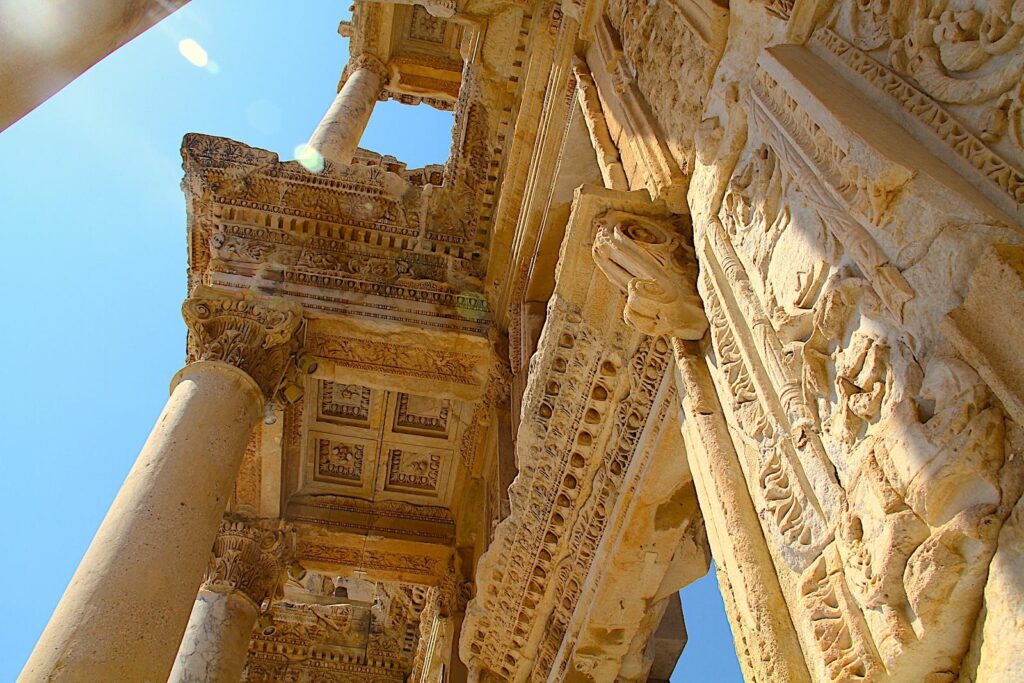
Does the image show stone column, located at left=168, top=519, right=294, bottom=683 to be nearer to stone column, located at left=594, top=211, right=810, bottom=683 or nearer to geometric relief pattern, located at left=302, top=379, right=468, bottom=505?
geometric relief pattern, located at left=302, top=379, right=468, bottom=505

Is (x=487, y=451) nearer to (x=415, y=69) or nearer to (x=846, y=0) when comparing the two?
(x=846, y=0)

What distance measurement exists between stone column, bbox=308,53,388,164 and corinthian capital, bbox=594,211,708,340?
280 inches

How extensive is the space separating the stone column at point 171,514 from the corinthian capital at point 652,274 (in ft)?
9.66

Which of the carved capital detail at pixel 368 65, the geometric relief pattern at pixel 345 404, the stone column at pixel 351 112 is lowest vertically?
the geometric relief pattern at pixel 345 404

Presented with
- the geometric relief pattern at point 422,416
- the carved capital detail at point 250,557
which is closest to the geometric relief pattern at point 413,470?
the geometric relief pattern at point 422,416

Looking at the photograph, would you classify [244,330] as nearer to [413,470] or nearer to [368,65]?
[413,470]

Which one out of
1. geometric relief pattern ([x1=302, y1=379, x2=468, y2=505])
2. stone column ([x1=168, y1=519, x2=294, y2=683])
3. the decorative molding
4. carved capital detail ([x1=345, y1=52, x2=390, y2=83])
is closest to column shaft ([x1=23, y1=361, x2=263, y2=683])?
the decorative molding

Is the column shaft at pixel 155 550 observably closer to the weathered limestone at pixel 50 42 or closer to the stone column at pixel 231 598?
the stone column at pixel 231 598

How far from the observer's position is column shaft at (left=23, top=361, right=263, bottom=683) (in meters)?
3.97

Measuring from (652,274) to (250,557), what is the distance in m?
5.98

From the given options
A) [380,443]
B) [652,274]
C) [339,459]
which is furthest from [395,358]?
[652,274]

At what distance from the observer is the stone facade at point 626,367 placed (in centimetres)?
177

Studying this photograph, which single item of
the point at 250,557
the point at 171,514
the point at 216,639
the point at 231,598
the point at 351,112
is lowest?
the point at 171,514

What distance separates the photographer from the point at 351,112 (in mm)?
12031
